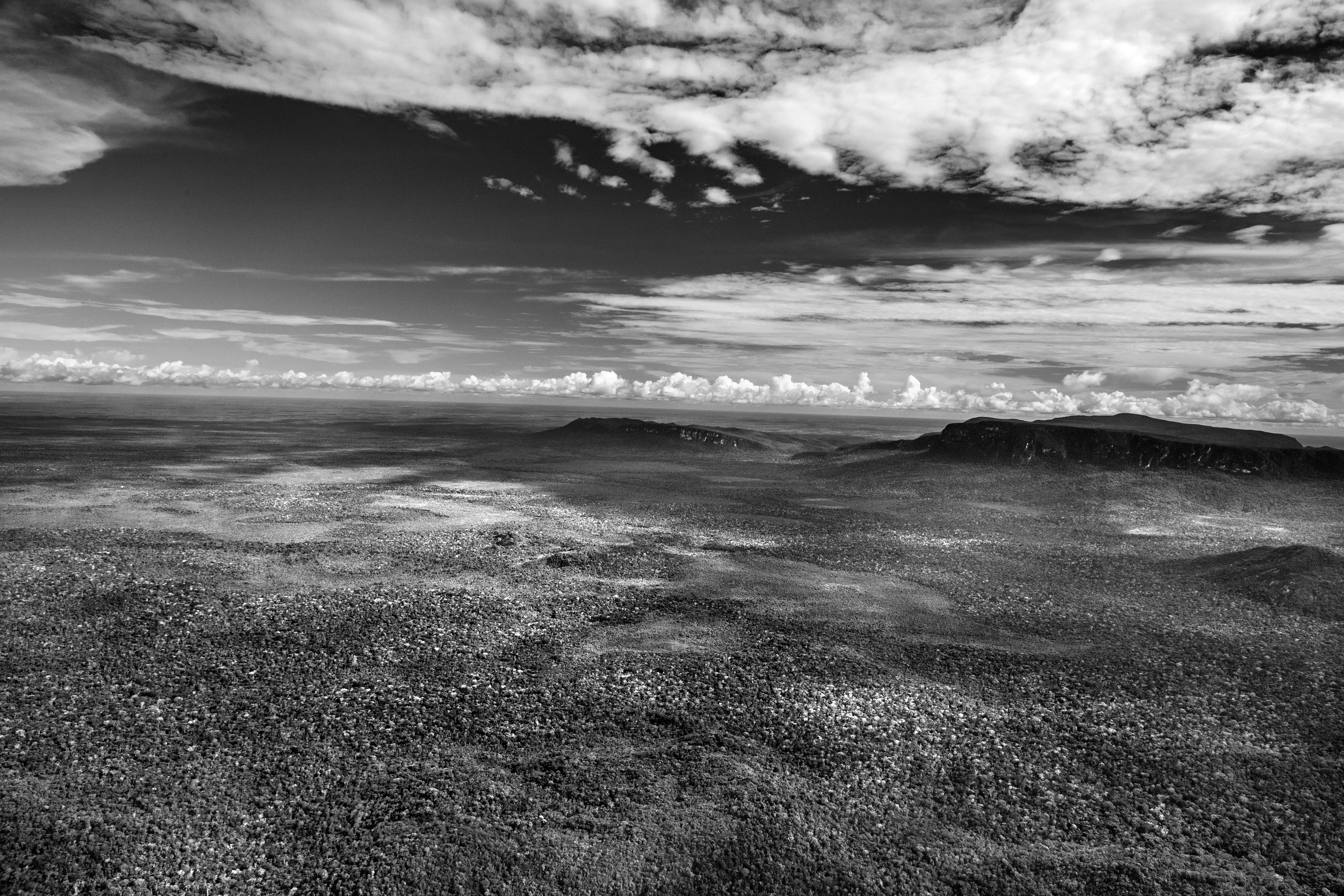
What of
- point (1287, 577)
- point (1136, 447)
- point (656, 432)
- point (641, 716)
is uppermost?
point (1136, 447)

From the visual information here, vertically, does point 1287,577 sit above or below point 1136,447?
below

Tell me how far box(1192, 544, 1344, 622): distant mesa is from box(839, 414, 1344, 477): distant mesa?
52.7 meters

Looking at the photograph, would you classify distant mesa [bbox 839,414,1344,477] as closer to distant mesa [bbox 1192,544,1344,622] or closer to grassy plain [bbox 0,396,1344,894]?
grassy plain [bbox 0,396,1344,894]

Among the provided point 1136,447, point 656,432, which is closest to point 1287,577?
point 1136,447

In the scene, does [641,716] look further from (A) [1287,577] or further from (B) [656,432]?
(B) [656,432]

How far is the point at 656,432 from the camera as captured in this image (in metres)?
133

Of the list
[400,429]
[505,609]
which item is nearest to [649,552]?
[505,609]

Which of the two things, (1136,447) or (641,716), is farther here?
(1136,447)

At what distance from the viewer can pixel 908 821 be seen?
14766 millimetres

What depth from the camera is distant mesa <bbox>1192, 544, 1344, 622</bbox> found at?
30969 millimetres

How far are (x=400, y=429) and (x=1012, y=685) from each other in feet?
549

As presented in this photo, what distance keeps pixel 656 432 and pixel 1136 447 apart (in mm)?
76222

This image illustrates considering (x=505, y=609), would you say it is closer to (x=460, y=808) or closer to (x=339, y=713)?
(x=339, y=713)

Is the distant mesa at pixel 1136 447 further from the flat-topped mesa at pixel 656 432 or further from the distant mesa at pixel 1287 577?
the distant mesa at pixel 1287 577
